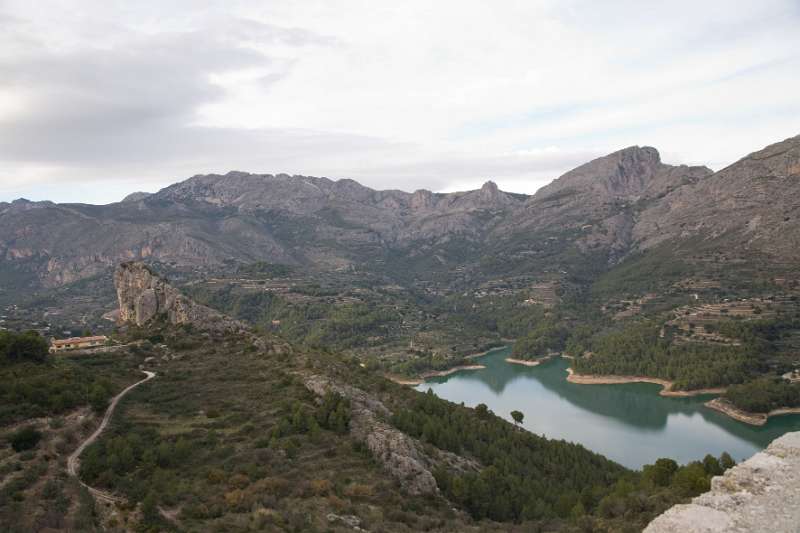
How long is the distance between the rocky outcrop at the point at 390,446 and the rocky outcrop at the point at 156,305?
18183 millimetres

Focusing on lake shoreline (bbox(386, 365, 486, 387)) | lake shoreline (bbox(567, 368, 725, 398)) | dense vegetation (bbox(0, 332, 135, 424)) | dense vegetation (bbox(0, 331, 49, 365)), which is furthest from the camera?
lake shoreline (bbox(386, 365, 486, 387))

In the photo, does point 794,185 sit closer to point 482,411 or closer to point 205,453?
point 482,411

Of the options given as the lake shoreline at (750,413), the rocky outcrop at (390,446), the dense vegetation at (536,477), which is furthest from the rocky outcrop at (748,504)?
the lake shoreline at (750,413)

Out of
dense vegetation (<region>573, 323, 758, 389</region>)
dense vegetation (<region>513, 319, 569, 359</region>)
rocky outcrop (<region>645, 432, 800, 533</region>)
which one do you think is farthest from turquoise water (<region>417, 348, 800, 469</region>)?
rocky outcrop (<region>645, 432, 800, 533</region>)

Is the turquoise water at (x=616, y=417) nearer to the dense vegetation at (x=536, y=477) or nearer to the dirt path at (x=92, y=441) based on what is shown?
the dense vegetation at (x=536, y=477)

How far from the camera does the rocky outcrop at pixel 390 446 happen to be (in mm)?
26062

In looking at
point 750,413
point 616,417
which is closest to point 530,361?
point 616,417

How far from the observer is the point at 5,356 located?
110 feet

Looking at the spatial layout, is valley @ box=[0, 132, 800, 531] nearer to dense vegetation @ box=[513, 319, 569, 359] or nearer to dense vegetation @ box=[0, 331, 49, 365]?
dense vegetation @ box=[0, 331, 49, 365]

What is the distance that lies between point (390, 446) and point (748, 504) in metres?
16.2

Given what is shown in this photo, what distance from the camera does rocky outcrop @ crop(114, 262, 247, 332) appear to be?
51.1m

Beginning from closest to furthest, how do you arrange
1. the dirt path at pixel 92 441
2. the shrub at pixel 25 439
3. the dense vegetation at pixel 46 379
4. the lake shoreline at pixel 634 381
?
the dirt path at pixel 92 441
the shrub at pixel 25 439
the dense vegetation at pixel 46 379
the lake shoreline at pixel 634 381

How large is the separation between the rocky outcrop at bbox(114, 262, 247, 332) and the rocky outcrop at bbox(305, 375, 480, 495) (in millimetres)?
18183

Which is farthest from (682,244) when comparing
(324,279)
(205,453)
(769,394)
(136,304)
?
(205,453)
